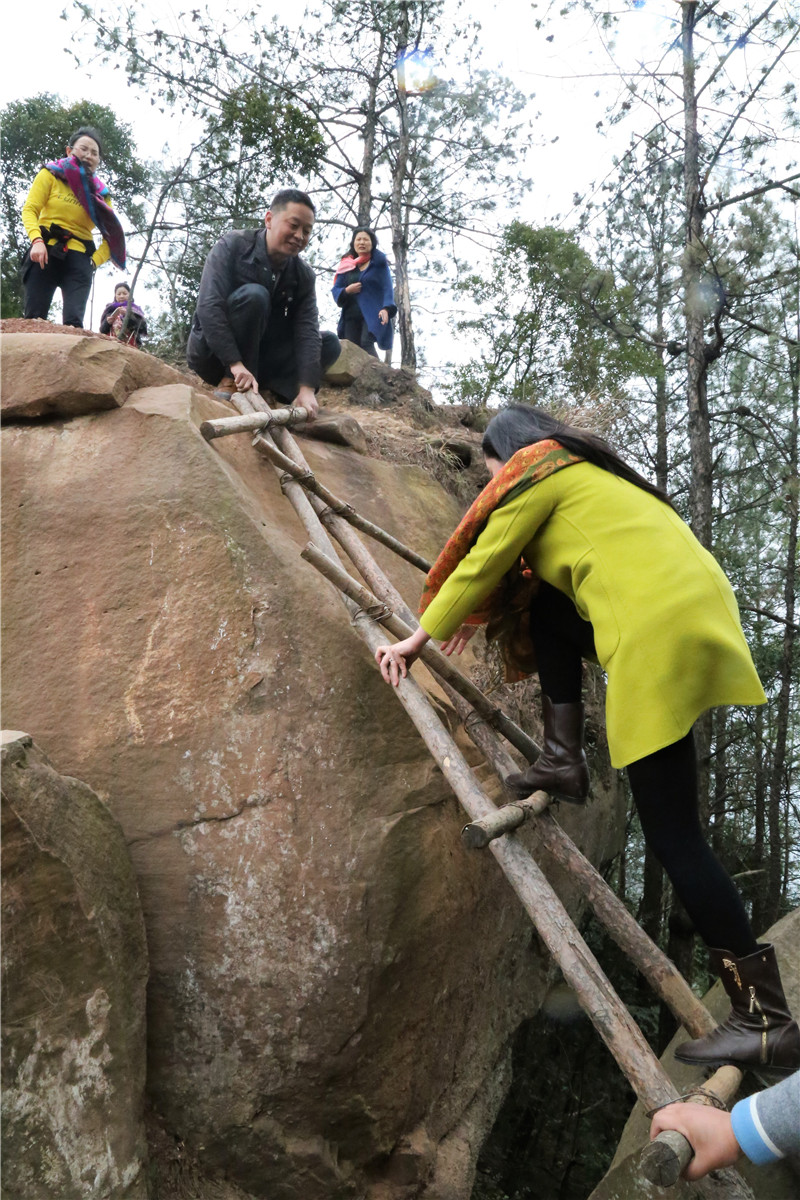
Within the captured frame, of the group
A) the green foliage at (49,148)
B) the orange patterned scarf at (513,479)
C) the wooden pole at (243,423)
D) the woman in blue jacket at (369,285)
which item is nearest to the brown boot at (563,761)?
the orange patterned scarf at (513,479)

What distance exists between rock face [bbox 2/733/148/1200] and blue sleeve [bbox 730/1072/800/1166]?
1.72 meters

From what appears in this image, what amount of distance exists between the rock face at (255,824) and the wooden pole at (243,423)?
0.08m

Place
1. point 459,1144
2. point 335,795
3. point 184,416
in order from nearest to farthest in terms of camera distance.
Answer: point 335,795 → point 459,1144 → point 184,416

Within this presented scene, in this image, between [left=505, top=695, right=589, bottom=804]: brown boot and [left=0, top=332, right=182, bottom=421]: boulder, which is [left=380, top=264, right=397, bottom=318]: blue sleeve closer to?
[left=0, top=332, right=182, bottom=421]: boulder

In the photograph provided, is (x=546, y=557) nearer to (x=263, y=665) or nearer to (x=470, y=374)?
(x=263, y=665)

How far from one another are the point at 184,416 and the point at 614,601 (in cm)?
206

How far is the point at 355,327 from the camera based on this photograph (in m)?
7.83

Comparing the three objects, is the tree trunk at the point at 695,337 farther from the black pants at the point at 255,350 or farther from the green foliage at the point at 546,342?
the black pants at the point at 255,350

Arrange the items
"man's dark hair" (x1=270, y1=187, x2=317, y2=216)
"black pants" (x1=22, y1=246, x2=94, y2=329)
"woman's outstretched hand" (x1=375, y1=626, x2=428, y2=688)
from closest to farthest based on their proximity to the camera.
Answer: "woman's outstretched hand" (x1=375, y1=626, x2=428, y2=688), "man's dark hair" (x1=270, y1=187, x2=317, y2=216), "black pants" (x1=22, y1=246, x2=94, y2=329)

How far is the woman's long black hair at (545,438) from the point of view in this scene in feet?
8.38

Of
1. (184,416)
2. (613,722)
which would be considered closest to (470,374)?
(184,416)

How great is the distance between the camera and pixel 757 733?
9.92 metres

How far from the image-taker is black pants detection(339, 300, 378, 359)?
7.74m

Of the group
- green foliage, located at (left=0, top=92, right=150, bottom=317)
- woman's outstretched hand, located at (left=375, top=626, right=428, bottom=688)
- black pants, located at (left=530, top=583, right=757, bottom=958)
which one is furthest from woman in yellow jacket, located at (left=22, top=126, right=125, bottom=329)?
green foliage, located at (left=0, top=92, right=150, bottom=317)
